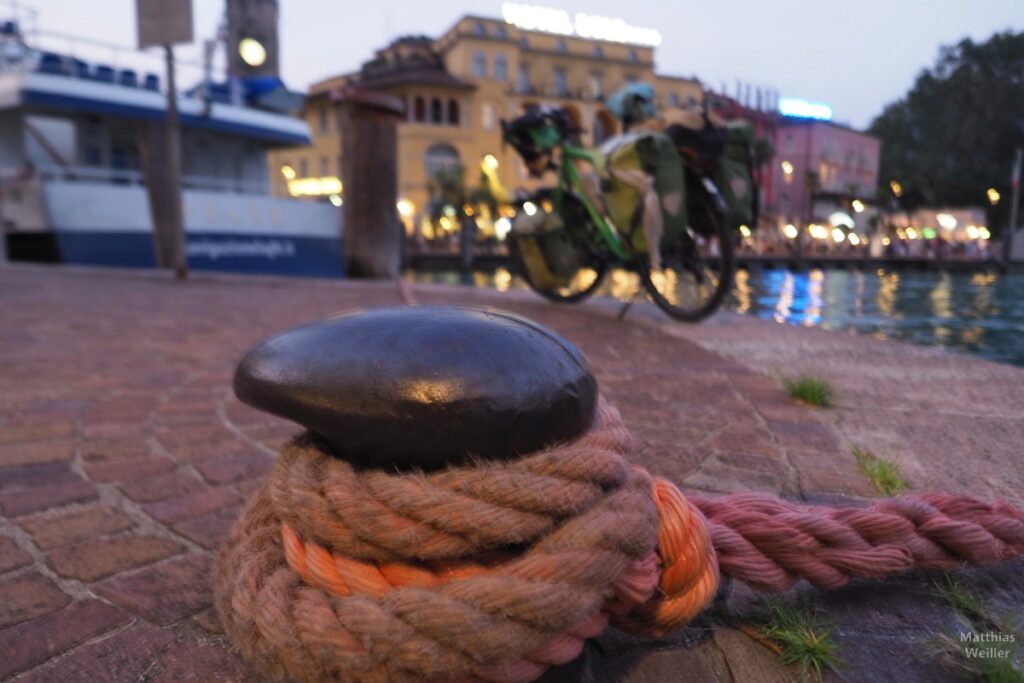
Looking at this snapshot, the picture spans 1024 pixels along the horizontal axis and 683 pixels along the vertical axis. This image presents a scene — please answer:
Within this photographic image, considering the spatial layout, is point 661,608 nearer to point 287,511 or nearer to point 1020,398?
point 287,511

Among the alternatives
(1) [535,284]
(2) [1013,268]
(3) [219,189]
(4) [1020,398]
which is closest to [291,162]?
(3) [219,189]

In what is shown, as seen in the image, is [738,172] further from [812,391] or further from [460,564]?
[460,564]

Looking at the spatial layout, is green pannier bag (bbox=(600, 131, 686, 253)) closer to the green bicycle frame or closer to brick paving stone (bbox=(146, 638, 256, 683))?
the green bicycle frame

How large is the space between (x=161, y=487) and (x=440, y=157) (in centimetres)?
4261

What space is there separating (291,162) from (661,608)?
47.2 meters

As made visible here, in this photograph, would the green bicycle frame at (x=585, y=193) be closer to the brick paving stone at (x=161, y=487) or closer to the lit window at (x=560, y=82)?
the brick paving stone at (x=161, y=487)

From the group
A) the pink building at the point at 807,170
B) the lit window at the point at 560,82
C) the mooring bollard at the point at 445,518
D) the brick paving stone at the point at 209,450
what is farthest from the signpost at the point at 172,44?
the pink building at the point at 807,170

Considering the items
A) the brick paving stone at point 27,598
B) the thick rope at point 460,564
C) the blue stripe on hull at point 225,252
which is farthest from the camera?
the blue stripe on hull at point 225,252

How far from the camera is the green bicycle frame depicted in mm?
4637

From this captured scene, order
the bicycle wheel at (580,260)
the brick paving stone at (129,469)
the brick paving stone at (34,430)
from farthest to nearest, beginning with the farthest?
the bicycle wheel at (580,260) < the brick paving stone at (34,430) < the brick paving stone at (129,469)

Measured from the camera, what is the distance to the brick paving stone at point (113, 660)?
98 cm

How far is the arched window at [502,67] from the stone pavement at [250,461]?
146 feet

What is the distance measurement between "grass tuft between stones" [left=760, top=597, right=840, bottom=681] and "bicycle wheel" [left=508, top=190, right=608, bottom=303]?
4.13 metres

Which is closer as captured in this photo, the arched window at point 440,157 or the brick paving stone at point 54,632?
the brick paving stone at point 54,632
